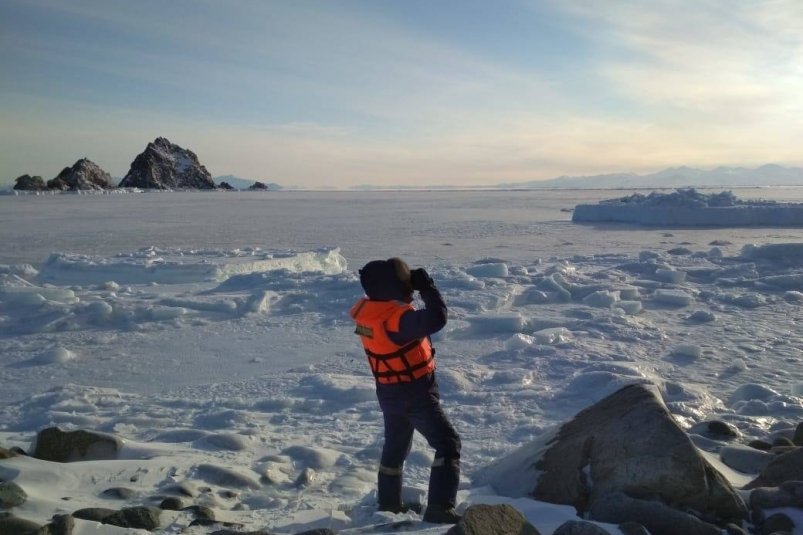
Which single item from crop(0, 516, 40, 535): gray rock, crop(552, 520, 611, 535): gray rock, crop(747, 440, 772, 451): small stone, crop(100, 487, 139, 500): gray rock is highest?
crop(552, 520, 611, 535): gray rock

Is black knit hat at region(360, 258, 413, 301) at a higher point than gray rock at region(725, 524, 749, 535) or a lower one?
higher

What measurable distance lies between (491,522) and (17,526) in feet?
5.63

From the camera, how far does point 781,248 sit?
39.7 ft

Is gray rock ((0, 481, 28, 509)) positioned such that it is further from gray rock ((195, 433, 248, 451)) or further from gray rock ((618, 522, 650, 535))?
gray rock ((618, 522, 650, 535))

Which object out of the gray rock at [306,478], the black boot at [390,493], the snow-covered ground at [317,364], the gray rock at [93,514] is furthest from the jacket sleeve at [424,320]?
the gray rock at [93,514]

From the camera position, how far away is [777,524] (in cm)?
252

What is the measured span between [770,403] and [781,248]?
890 centimetres

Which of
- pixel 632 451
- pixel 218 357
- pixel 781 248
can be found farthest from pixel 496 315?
pixel 781 248

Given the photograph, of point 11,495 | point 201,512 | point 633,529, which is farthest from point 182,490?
point 633,529

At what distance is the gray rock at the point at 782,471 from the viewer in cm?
287

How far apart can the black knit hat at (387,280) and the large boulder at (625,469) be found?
1.10 m

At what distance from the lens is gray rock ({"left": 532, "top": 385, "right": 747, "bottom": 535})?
2.62 m

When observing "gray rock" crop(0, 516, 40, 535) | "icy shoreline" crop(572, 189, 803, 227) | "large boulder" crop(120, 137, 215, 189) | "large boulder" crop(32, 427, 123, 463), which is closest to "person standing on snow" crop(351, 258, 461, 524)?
"gray rock" crop(0, 516, 40, 535)

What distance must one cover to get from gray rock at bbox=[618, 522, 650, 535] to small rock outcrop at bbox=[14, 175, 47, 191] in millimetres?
65976
